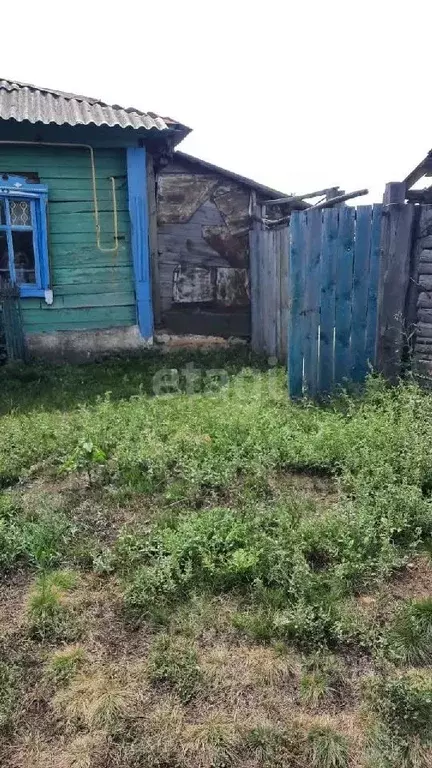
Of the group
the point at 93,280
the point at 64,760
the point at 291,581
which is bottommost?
the point at 64,760

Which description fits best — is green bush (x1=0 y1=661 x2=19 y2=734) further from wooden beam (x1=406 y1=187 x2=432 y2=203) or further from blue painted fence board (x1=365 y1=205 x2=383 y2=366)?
wooden beam (x1=406 y1=187 x2=432 y2=203)

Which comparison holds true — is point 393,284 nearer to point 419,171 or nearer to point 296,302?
point 296,302

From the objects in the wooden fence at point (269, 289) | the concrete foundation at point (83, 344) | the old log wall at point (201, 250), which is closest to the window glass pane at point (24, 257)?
the concrete foundation at point (83, 344)

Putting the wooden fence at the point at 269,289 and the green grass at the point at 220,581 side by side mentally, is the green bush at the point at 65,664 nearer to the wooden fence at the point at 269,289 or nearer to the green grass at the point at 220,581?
the green grass at the point at 220,581

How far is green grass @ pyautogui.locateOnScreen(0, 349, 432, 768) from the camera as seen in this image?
6.93ft

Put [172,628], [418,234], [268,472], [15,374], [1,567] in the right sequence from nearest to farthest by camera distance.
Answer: [172,628]
[1,567]
[268,472]
[418,234]
[15,374]

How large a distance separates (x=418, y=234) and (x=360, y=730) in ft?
14.1

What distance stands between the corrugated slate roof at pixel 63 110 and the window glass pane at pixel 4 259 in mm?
1586

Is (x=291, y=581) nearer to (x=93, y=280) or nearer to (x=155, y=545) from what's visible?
(x=155, y=545)

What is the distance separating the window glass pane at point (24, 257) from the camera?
772 cm

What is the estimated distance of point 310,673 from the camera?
91.9 inches

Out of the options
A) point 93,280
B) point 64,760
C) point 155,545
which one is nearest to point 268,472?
point 155,545

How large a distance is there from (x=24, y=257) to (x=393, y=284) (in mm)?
5152

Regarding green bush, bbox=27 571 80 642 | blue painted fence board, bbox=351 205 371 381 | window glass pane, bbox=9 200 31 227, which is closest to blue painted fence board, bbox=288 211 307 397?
blue painted fence board, bbox=351 205 371 381
